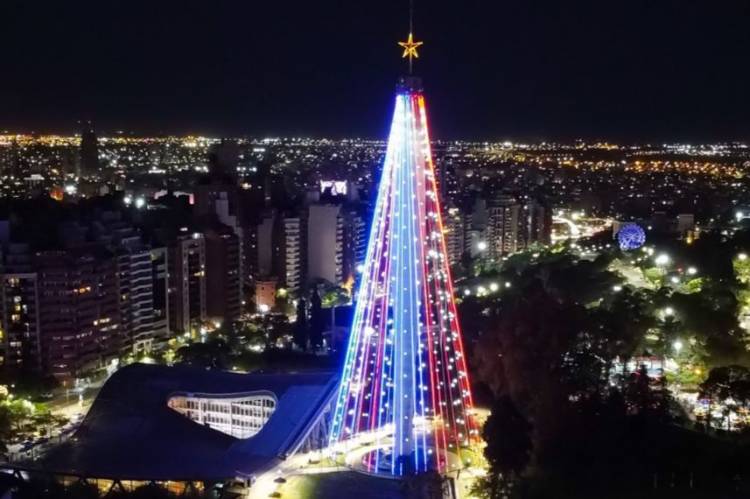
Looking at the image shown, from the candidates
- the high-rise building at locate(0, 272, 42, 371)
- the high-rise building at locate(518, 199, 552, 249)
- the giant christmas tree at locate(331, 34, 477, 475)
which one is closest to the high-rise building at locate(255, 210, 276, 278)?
the high-rise building at locate(0, 272, 42, 371)

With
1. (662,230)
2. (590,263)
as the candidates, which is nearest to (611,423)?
(590,263)

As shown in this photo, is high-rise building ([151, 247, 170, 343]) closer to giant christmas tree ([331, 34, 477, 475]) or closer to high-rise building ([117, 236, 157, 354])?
high-rise building ([117, 236, 157, 354])

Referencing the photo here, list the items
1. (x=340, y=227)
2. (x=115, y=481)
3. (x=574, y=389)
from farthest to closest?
1. (x=340, y=227)
2. (x=574, y=389)
3. (x=115, y=481)

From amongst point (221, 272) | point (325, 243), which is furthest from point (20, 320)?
point (325, 243)

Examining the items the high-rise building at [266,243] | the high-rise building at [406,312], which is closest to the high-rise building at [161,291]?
the high-rise building at [266,243]

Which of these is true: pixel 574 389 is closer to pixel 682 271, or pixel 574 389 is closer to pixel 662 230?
pixel 682 271
